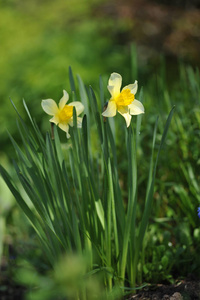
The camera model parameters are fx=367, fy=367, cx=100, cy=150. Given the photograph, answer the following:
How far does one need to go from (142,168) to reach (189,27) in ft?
6.76

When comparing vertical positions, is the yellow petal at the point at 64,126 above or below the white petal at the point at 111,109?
below

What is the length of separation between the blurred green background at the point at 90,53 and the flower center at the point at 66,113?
0.87m

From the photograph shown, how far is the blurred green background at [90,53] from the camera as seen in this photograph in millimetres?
2414

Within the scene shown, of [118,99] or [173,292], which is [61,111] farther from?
[173,292]

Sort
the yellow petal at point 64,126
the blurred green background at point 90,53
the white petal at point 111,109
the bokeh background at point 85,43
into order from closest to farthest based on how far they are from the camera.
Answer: the white petal at point 111,109, the yellow petal at point 64,126, the blurred green background at point 90,53, the bokeh background at point 85,43

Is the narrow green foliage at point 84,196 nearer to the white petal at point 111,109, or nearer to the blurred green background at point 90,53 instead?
the white petal at point 111,109

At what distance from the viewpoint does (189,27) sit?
11.4 ft

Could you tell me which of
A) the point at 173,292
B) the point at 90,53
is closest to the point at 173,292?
the point at 173,292

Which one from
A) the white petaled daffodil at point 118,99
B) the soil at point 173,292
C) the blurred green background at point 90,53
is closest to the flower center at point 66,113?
the white petaled daffodil at point 118,99

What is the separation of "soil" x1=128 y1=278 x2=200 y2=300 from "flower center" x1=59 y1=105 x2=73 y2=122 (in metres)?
0.66

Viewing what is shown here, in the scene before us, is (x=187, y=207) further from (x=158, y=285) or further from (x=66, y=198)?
(x=66, y=198)

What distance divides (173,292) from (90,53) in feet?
10.2

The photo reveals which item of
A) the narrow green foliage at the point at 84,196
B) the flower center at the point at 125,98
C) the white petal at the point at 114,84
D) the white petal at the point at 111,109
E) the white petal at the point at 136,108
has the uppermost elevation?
the white petal at the point at 114,84

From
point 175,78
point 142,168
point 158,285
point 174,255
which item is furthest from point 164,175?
point 175,78
